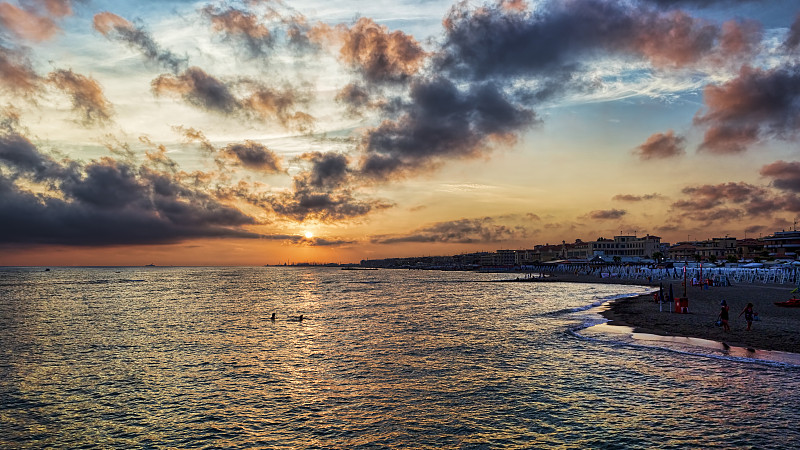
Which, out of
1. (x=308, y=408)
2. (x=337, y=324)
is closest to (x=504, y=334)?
(x=337, y=324)

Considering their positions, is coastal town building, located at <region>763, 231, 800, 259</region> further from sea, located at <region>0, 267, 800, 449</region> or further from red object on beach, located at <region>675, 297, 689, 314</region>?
sea, located at <region>0, 267, 800, 449</region>

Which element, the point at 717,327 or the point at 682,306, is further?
the point at 682,306

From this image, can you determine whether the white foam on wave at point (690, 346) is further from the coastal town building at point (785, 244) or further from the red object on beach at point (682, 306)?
the coastal town building at point (785, 244)

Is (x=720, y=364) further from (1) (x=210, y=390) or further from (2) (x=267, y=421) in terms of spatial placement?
(1) (x=210, y=390)

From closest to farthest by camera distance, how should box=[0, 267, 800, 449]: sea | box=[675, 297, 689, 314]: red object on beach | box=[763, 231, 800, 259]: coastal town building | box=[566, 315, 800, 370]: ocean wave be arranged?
box=[0, 267, 800, 449]: sea
box=[566, 315, 800, 370]: ocean wave
box=[675, 297, 689, 314]: red object on beach
box=[763, 231, 800, 259]: coastal town building

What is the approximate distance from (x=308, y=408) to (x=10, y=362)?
2283cm

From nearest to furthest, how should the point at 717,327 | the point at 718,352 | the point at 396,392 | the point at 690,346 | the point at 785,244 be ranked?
the point at 396,392 → the point at 718,352 → the point at 690,346 → the point at 717,327 → the point at 785,244

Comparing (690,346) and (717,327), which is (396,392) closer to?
(690,346)

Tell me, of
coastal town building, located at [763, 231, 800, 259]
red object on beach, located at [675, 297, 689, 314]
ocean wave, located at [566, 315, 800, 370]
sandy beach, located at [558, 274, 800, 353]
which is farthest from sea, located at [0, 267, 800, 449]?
coastal town building, located at [763, 231, 800, 259]

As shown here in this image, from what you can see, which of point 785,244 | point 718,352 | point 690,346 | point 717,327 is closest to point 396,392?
point 718,352

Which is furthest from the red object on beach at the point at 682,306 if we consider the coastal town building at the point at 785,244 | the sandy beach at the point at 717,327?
the coastal town building at the point at 785,244

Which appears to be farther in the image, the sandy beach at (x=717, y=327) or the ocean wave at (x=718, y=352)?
the sandy beach at (x=717, y=327)

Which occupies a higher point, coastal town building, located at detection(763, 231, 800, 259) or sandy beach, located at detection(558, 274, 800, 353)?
coastal town building, located at detection(763, 231, 800, 259)

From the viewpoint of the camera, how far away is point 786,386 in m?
19.1
